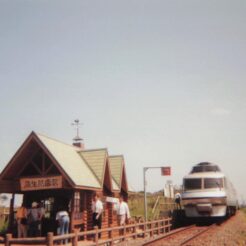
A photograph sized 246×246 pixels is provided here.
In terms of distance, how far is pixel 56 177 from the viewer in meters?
16.5

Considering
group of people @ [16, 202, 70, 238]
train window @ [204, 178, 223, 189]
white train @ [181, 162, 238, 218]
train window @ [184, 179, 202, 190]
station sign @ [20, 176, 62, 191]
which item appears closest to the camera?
group of people @ [16, 202, 70, 238]

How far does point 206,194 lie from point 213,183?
103 cm

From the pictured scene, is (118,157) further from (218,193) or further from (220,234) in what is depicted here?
(220,234)

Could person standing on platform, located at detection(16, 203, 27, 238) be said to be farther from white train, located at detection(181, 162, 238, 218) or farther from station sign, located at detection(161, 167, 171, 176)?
white train, located at detection(181, 162, 238, 218)

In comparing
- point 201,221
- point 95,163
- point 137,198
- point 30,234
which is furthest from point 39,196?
point 137,198

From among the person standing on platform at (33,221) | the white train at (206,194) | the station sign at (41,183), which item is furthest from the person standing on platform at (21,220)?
the white train at (206,194)

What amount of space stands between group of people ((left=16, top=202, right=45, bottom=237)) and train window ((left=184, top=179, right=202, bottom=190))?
1082 centimetres

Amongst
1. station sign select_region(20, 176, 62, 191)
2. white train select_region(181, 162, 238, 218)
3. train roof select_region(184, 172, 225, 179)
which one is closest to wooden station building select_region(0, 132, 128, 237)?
station sign select_region(20, 176, 62, 191)

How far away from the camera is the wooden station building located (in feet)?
54.6

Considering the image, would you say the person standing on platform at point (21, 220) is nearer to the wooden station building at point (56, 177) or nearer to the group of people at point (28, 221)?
the group of people at point (28, 221)

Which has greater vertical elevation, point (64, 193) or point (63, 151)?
point (63, 151)

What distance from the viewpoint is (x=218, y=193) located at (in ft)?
74.4

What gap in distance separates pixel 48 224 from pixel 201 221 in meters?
12.5

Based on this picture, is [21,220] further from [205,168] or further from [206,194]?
[205,168]
